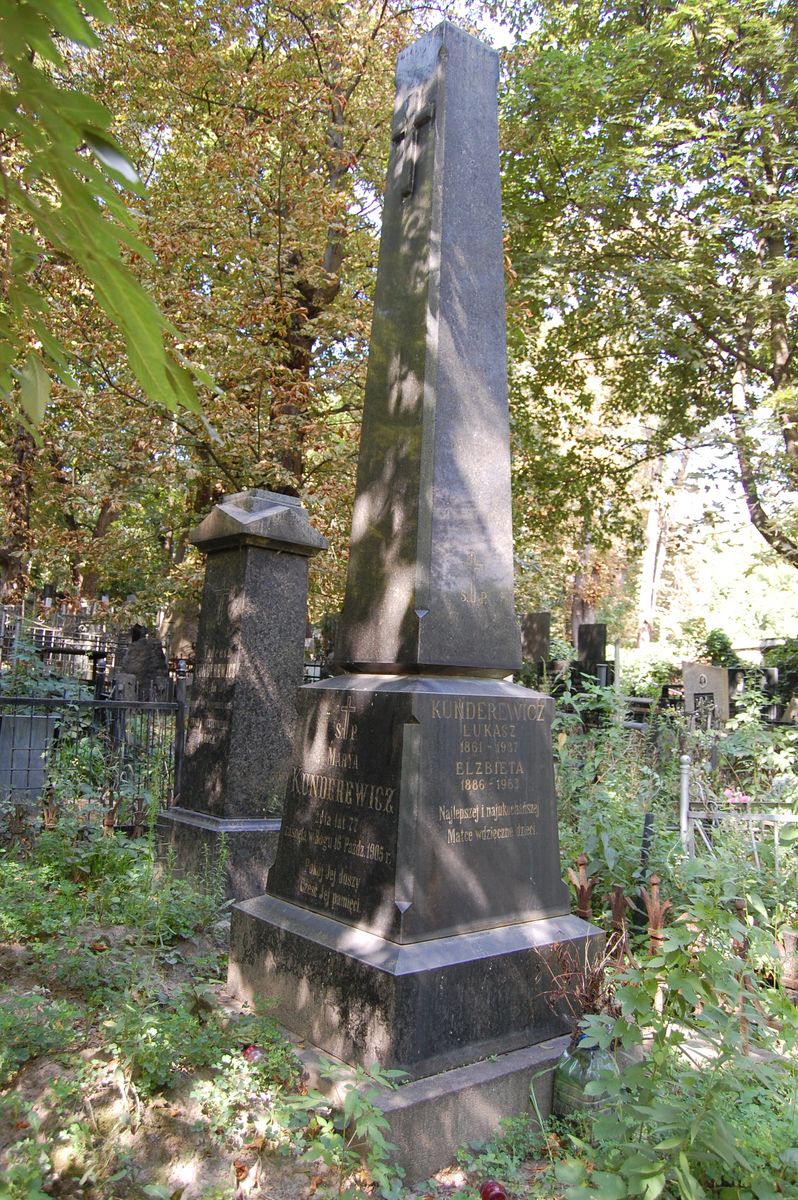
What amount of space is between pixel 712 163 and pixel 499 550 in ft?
38.7

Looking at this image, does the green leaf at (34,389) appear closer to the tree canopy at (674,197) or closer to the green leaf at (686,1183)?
the green leaf at (686,1183)

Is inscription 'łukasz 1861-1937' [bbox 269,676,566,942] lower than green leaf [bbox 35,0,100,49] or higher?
lower

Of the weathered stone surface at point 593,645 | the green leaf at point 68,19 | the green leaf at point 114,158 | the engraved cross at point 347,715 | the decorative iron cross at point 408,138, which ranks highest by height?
the decorative iron cross at point 408,138

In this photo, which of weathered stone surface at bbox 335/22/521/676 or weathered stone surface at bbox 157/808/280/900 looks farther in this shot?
weathered stone surface at bbox 157/808/280/900

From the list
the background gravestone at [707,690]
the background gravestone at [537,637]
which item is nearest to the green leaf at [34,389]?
the background gravestone at [707,690]

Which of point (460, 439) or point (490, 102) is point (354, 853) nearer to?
point (460, 439)

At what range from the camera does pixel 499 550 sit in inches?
162

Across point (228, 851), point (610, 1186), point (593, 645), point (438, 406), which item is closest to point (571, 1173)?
point (610, 1186)

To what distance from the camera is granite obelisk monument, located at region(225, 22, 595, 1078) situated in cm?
333

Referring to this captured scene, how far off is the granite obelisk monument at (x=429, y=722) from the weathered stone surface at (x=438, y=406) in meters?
0.01

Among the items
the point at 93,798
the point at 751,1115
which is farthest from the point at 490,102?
the point at 93,798

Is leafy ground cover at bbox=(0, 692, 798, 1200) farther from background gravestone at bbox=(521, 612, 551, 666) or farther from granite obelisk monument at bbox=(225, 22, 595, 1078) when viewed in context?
background gravestone at bbox=(521, 612, 551, 666)

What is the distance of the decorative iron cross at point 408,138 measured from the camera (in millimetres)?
4281

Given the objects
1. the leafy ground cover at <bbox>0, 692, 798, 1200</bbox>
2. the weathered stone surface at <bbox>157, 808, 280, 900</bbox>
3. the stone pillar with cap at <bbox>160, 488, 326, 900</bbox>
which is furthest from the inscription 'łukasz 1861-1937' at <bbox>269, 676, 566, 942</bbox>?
the stone pillar with cap at <bbox>160, 488, 326, 900</bbox>
